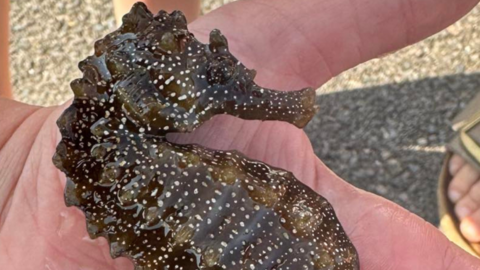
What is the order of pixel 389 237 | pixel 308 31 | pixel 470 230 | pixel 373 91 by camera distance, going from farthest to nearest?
pixel 373 91 < pixel 470 230 < pixel 308 31 < pixel 389 237

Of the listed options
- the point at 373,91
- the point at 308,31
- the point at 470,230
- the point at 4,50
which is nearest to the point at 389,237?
the point at 308,31

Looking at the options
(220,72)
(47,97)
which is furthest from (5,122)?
(47,97)

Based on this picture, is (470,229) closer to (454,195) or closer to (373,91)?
(454,195)

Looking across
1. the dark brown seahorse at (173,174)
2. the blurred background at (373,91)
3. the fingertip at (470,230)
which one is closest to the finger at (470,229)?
the fingertip at (470,230)

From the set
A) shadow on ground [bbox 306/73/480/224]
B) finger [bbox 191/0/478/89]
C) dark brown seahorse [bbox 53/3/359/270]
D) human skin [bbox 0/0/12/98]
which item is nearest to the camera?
dark brown seahorse [bbox 53/3/359/270]

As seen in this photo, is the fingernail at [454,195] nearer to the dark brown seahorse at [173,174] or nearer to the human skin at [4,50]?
the dark brown seahorse at [173,174]

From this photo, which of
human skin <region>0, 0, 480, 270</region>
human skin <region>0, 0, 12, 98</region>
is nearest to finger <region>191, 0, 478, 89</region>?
human skin <region>0, 0, 480, 270</region>

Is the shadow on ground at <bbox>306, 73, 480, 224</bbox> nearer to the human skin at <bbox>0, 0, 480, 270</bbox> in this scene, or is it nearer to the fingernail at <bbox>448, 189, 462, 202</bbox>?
the fingernail at <bbox>448, 189, 462, 202</bbox>
